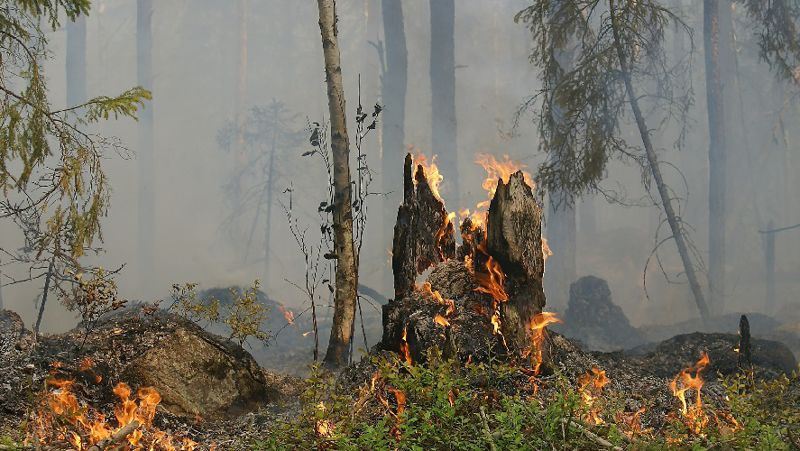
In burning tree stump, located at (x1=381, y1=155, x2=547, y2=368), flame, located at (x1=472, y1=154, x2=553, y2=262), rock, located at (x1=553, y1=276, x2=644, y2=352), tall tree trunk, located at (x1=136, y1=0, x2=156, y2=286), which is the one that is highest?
tall tree trunk, located at (x1=136, y1=0, x2=156, y2=286)

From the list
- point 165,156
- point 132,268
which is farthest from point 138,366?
point 165,156

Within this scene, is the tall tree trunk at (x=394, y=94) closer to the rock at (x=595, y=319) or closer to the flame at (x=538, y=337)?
the rock at (x=595, y=319)

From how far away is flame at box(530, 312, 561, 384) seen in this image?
20.8 ft

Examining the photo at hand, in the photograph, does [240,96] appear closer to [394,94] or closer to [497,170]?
[394,94]

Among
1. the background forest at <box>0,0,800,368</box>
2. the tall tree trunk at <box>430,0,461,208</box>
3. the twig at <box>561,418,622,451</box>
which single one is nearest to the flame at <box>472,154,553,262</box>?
the twig at <box>561,418,622,451</box>

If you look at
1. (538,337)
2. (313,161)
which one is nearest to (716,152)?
(538,337)

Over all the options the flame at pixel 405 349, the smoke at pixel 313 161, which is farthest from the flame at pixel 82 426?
the smoke at pixel 313 161

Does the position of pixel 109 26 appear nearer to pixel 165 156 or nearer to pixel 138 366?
pixel 165 156

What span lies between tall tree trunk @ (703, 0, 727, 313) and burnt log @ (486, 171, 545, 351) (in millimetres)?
17671

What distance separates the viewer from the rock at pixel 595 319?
17.1 metres

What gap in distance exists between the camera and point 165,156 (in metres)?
53.3

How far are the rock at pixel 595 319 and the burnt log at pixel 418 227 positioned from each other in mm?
10492

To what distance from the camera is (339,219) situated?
9.19 m

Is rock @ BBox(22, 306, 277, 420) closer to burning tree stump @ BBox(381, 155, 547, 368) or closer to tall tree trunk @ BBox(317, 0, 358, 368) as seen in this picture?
tall tree trunk @ BBox(317, 0, 358, 368)
